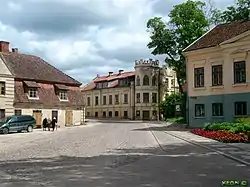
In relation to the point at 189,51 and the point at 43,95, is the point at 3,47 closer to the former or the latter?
the point at 43,95

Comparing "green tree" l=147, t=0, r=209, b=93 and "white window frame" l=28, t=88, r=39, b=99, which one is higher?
"green tree" l=147, t=0, r=209, b=93

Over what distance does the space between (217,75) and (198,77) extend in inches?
92.0

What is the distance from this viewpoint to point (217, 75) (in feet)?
131

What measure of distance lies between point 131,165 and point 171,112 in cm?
6018

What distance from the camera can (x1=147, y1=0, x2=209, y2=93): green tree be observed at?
59906 millimetres

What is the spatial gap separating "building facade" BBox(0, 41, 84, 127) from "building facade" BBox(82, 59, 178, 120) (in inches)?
1285

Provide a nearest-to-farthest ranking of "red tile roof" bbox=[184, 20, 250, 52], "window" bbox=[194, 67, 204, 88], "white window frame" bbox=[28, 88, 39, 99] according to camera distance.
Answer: "red tile roof" bbox=[184, 20, 250, 52]
"window" bbox=[194, 67, 204, 88]
"white window frame" bbox=[28, 88, 39, 99]

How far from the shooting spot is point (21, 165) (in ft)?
46.2

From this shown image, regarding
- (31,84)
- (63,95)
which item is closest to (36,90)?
(31,84)

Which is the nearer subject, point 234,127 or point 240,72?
point 234,127

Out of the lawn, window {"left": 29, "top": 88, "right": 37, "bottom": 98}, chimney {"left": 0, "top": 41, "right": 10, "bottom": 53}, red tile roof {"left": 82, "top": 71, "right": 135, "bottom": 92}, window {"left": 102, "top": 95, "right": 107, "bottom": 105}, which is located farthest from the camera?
window {"left": 102, "top": 95, "right": 107, "bottom": 105}

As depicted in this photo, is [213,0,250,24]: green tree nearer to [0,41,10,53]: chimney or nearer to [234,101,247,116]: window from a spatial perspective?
[234,101,247,116]: window

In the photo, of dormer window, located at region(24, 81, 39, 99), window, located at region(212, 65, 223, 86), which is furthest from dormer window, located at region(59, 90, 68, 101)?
window, located at region(212, 65, 223, 86)

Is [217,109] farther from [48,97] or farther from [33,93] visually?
[33,93]
